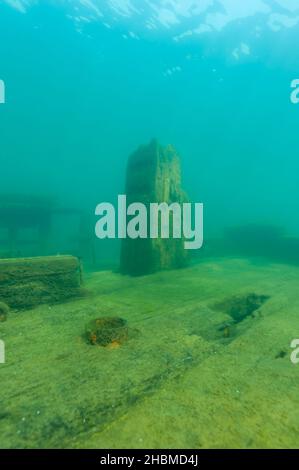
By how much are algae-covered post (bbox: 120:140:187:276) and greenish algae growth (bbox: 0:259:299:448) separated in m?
3.91

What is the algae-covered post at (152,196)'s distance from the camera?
9156 millimetres

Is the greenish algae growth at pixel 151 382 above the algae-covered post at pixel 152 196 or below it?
below

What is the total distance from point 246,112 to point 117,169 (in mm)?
93717

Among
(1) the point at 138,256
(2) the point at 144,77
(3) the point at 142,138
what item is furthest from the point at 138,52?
(3) the point at 142,138

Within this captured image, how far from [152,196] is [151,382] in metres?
7.20

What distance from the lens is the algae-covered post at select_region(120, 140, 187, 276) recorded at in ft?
30.0

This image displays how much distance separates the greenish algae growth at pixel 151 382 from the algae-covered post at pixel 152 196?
3911 millimetres
